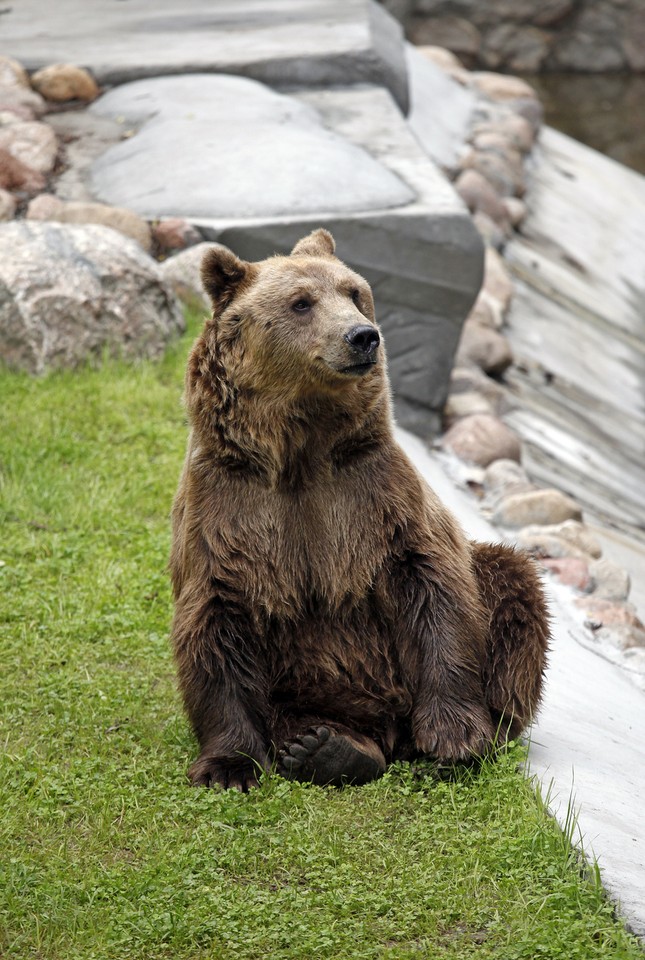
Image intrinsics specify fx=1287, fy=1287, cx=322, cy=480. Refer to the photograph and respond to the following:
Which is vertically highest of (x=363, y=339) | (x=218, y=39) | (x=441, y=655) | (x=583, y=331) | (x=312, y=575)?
(x=363, y=339)

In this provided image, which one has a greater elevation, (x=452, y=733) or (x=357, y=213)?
(x=452, y=733)

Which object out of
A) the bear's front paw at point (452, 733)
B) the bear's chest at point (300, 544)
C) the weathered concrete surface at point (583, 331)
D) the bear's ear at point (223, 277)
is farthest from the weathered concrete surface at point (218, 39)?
the bear's front paw at point (452, 733)

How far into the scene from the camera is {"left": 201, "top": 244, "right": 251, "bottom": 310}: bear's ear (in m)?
4.34

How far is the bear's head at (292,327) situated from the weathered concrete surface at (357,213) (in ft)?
14.2

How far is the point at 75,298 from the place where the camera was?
7.89m

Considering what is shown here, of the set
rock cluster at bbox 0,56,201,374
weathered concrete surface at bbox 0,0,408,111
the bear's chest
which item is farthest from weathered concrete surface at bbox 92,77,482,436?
the bear's chest

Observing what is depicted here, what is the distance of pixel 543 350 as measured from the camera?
42.1 ft

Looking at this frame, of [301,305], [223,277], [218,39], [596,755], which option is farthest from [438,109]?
[596,755]

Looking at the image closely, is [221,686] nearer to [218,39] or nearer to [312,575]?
[312,575]

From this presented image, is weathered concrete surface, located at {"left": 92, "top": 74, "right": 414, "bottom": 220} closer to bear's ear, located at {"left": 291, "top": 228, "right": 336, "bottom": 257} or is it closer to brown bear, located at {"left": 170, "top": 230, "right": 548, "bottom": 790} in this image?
bear's ear, located at {"left": 291, "top": 228, "right": 336, "bottom": 257}

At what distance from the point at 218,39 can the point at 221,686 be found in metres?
10.7

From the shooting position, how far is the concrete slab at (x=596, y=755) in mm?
3514

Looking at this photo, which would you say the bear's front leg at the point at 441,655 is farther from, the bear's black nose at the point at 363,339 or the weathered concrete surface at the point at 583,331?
the weathered concrete surface at the point at 583,331

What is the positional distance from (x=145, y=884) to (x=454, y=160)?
13.2 m
